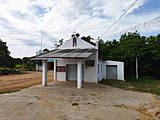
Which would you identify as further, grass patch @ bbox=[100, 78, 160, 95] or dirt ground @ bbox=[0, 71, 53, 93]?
grass patch @ bbox=[100, 78, 160, 95]

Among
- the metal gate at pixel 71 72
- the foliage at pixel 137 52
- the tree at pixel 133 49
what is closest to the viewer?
the metal gate at pixel 71 72

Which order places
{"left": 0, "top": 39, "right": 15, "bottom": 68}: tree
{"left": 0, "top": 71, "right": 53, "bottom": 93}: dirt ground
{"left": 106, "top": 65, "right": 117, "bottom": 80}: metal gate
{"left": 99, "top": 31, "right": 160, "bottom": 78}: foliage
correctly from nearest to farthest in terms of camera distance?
{"left": 0, "top": 71, "right": 53, "bottom": 93}: dirt ground
{"left": 106, "top": 65, "right": 117, "bottom": 80}: metal gate
{"left": 99, "top": 31, "right": 160, "bottom": 78}: foliage
{"left": 0, "top": 39, "right": 15, "bottom": 68}: tree

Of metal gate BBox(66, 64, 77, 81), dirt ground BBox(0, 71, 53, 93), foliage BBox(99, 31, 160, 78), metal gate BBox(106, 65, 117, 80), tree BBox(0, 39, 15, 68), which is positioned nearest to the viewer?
dirt ground BBox(0, 71, 53, 93)

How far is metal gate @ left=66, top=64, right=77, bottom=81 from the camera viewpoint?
22.2 m

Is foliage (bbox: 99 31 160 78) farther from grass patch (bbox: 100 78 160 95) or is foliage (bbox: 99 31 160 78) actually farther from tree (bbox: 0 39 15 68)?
tree (bbox: 0 39 15 68)

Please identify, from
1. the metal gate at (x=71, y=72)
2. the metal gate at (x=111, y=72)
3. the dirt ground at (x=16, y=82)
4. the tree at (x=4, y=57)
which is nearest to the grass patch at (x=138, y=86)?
the metal gate at (x=71, y=72)

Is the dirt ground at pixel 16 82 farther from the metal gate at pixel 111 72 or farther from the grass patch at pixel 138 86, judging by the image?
A: the grass patch at pixel 138 86

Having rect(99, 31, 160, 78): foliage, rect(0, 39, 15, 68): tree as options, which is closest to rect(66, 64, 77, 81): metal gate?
rect(99, 31, 160, 78): foliage

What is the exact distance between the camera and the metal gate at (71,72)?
72.7ft

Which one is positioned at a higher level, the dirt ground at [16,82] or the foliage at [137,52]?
the foliage at [137,52]

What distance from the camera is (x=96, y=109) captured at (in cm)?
920

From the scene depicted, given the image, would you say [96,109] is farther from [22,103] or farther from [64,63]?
[64,63]

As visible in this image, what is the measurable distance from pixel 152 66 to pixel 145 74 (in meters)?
1.59

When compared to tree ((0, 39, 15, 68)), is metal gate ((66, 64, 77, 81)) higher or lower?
lower
